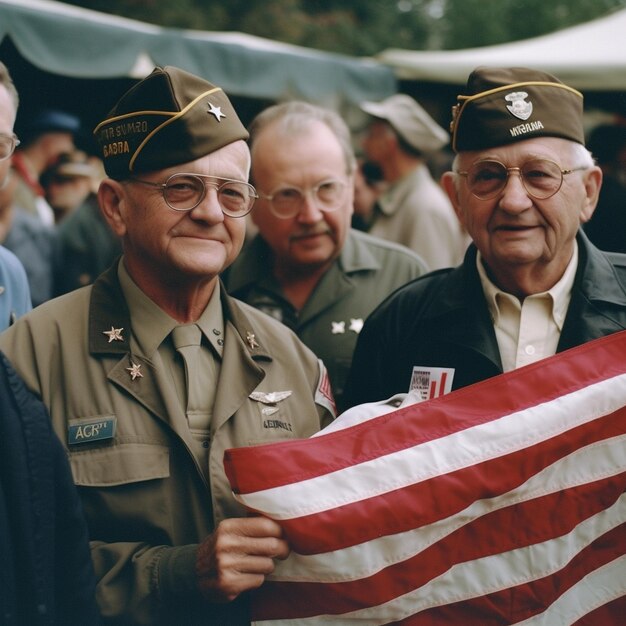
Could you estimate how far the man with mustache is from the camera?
4.26 meters

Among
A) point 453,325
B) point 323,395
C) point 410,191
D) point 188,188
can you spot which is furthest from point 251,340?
point 410,191

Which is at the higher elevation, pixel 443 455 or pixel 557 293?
pixel 557 293

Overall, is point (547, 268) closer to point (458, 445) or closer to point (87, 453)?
point (458, 445)

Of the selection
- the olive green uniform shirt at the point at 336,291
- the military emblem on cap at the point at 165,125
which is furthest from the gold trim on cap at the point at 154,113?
the olive green uniform shirt at the point at 336,291

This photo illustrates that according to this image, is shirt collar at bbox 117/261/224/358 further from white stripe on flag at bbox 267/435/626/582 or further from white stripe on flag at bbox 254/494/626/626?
white stripe on flag at bbox 254/494/626/626

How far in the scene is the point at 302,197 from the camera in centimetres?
429

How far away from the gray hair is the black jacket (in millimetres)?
1182

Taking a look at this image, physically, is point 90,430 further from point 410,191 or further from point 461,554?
point 410,191

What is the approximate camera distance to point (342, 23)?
25484 millimetres

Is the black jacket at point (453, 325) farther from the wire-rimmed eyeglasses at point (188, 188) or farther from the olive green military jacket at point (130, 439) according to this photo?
the wire-rimmed eyeglasses at point (188, 188)

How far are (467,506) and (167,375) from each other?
978mm

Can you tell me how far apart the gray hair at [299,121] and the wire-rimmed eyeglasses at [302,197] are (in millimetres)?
182

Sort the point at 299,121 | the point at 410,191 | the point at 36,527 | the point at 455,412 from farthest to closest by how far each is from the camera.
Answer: the point at 410,191 < the point at 299,121 < the point at 455,412 < the point at 36,527

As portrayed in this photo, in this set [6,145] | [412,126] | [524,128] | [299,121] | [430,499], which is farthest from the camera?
[412,126]
